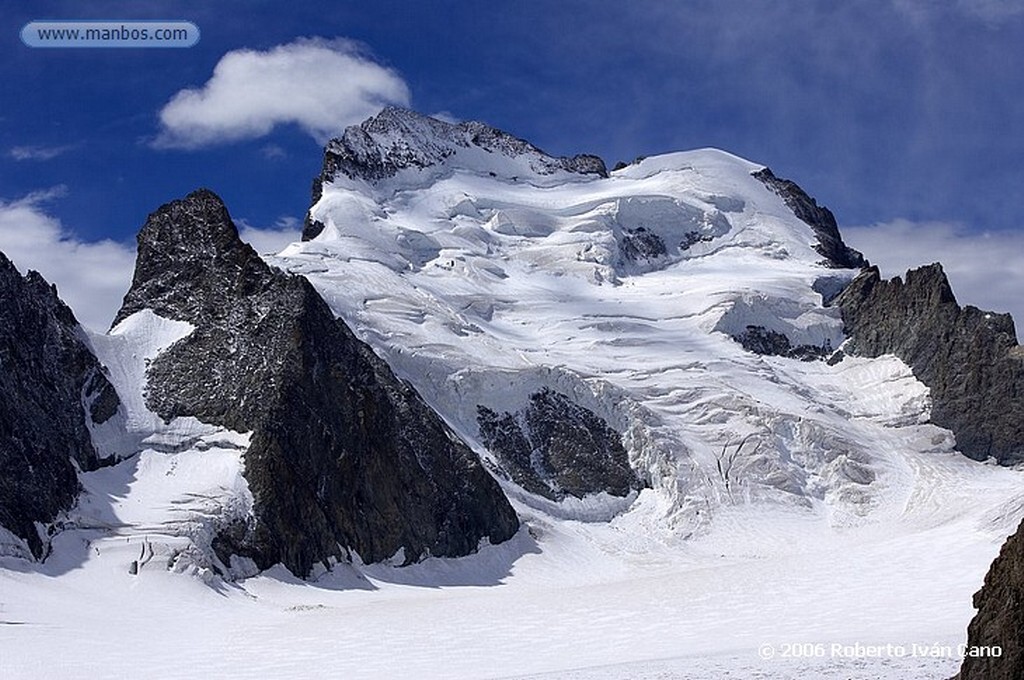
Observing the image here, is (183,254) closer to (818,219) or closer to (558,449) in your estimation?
(558,449)

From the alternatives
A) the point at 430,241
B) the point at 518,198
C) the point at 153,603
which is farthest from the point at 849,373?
the point at 153,603

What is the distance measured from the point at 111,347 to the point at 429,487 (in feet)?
65.4

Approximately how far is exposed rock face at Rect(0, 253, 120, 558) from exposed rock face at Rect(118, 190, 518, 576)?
14.1 ft

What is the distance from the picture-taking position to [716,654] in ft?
118

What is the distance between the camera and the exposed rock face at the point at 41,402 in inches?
2402

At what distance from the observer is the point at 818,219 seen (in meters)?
161

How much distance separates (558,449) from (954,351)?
106ft

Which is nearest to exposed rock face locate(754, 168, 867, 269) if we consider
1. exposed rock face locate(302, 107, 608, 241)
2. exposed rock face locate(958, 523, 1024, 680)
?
exposed rock face locate(302, 107, 608, 241)

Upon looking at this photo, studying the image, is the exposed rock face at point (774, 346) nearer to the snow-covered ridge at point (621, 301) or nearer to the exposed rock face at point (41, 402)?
the snow-covered ridge at point (621, 301)

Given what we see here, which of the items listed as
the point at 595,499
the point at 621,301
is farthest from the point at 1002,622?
the point at 621,301

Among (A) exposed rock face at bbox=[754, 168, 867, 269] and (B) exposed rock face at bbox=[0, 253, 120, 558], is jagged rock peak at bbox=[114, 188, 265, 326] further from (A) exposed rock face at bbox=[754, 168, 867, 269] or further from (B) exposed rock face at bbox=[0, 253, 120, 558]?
(A) exposed rock face at bbox=[754, 168, 867, 269]

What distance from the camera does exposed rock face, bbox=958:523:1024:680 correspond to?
21.9 m

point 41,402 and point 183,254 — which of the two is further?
point 183,254

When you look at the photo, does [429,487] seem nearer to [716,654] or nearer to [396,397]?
[396,397]
